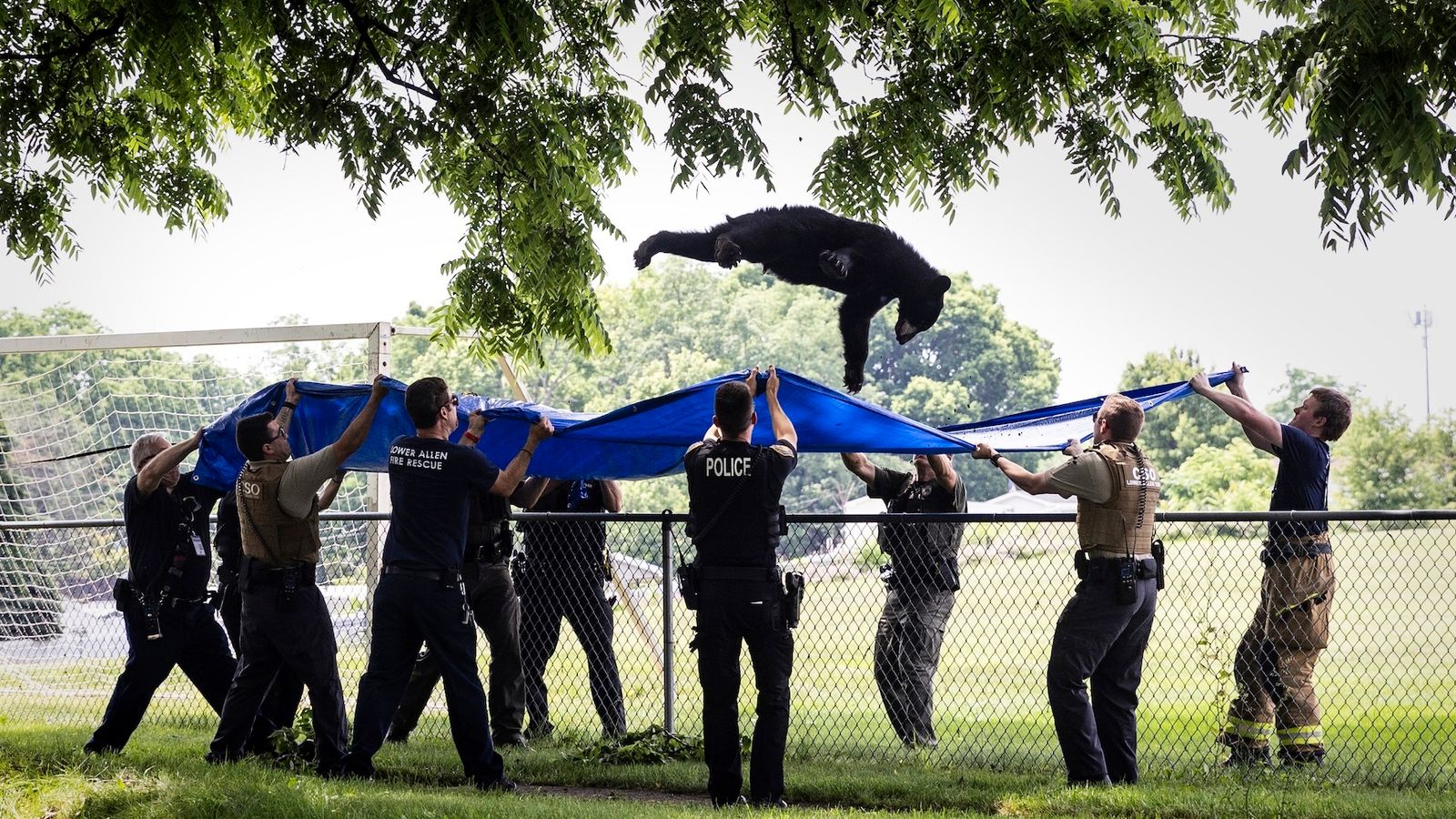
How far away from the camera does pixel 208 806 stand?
5.69 meters

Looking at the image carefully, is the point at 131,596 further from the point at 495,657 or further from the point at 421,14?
the point at 421,14

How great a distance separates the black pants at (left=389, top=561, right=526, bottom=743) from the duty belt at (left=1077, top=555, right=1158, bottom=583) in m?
3.40

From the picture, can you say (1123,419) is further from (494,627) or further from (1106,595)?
(494,627)

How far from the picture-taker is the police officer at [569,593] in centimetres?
810

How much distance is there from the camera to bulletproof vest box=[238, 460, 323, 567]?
651 centimetres

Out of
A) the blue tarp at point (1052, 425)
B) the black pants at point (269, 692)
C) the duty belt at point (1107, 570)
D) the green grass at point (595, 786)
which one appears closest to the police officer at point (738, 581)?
the green grass at point (595, 786)

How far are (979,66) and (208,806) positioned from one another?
506 cm

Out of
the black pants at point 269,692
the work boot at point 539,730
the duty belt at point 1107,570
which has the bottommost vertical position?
the work boot at point 539,730

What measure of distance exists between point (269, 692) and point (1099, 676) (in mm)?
4670

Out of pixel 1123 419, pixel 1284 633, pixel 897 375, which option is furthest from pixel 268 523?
pixel 897 375

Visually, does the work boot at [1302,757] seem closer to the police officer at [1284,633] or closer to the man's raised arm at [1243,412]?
the police officer at [1284,633]

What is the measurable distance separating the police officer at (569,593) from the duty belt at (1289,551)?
390 centimetres

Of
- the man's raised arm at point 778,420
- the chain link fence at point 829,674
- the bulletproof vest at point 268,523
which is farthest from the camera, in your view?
the chain link fence at point 829,674

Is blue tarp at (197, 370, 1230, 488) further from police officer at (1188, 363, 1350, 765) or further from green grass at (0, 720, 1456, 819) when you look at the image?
green grass at (0, 720, 1456, 819)
